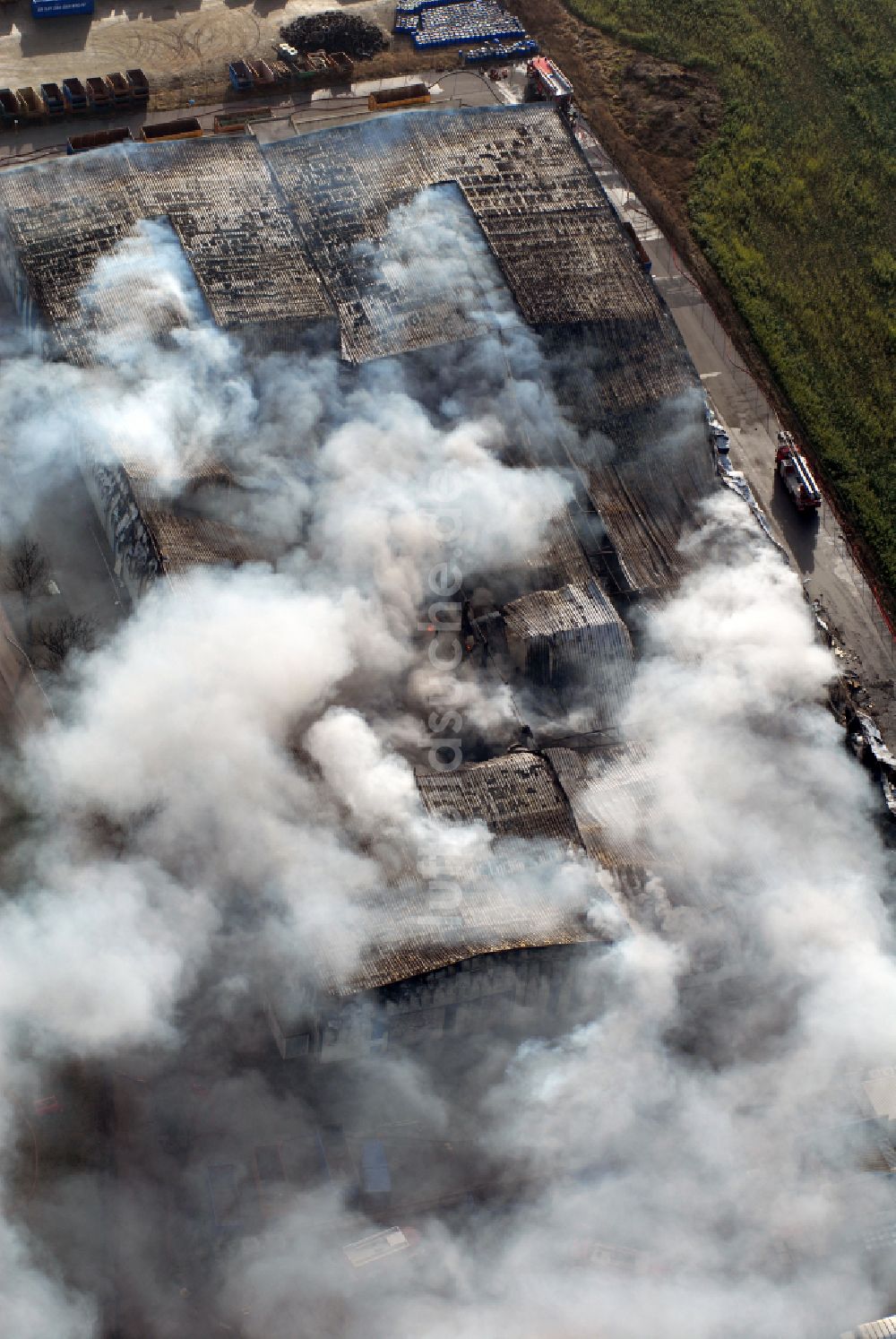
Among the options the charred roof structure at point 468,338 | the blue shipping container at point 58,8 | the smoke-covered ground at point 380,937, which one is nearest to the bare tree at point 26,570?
the charred roof structure at point 468,338

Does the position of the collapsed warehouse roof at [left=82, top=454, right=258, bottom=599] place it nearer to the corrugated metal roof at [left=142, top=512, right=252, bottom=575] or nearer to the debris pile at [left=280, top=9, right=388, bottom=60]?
the corrugated metal roof at [left=142, top=512, right=252, bottom=575]

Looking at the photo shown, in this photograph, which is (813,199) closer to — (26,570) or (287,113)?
(287,113)

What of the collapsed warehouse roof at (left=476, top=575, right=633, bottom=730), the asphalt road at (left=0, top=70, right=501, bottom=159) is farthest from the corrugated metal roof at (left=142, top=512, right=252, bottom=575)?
the asphalt road at (left=0, top=70, right=501, bottom=159)

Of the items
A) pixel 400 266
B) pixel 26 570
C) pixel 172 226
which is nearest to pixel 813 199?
pixel 400 266

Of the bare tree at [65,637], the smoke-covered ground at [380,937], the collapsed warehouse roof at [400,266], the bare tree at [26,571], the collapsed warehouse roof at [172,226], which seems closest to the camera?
the smoke-covered ground at [380,937]

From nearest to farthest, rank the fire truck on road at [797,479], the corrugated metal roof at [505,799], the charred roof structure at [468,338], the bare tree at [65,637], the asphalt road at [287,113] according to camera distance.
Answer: the charred roof structure at [468,338] < the corrugated metal roof at [505,799] < the bare tree at [65,637] < the fire truck on road at [797,479] < the asphalt road at [287,113]

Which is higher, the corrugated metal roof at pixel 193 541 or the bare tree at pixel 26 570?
the corrugated metal roof at pixel 193 541

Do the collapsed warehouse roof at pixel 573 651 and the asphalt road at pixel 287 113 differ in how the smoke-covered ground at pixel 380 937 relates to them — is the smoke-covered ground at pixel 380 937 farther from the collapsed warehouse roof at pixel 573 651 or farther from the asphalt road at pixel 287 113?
the asphalt road at pixel 287 113

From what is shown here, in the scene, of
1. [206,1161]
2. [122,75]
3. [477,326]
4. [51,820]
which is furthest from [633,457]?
[122,75]

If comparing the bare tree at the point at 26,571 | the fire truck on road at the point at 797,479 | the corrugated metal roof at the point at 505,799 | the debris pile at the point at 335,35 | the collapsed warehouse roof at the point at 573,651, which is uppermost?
the debris pile at the point at 335,35

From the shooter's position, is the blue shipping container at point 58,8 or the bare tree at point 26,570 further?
the blue shipping container at point 58,8
